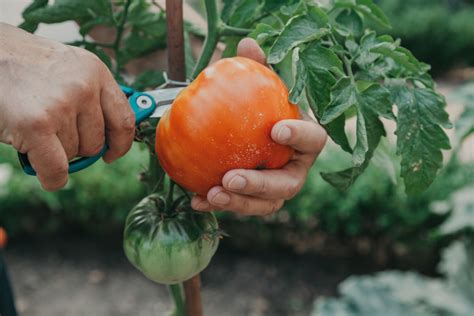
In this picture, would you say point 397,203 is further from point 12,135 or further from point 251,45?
point 12,135

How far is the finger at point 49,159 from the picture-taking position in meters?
0.77

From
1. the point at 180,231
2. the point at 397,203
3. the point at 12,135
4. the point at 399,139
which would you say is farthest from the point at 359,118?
the point at 397,203

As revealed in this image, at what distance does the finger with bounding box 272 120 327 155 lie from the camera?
808mm

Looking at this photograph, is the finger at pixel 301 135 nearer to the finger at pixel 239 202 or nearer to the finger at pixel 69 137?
the finger at pixel 239 202

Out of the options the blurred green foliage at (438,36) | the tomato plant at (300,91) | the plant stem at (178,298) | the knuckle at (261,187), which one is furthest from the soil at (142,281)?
the blurred green foliage at (438,36)

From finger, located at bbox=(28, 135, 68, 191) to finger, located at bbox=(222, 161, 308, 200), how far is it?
216 mm

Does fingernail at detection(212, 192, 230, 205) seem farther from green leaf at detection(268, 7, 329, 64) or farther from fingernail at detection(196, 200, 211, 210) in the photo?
green leaf at detection(268, 7, 329, 64)

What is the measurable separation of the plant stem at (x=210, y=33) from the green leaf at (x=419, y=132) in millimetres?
299

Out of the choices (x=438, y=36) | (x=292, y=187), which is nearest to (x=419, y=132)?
(x=292, y=187)

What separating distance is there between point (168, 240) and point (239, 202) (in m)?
0.16

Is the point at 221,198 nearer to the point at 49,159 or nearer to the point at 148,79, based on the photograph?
the point at 49,159

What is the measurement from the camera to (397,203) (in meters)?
3.12

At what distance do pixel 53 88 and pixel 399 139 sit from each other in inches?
19.5

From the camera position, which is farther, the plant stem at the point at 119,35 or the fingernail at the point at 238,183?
the plant stem at the point at 119,35
